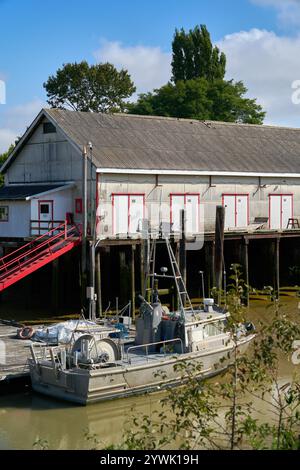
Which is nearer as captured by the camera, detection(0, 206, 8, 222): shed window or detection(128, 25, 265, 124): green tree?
detection(0, 206, 8, 222): shed window

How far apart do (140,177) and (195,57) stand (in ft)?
151

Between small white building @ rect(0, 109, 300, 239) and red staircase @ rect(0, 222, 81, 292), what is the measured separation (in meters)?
0.57

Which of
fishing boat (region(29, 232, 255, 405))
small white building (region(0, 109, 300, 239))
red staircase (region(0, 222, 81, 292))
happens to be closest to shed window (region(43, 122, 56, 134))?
small white building (region(0, 109, 300, 239))

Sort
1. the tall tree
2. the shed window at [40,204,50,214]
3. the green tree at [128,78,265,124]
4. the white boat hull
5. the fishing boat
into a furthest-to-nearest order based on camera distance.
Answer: the tall tree
the green tree at [128,78,265,124]
the shed window at [40,204,50,214]
the fishing boat
the white boat hull

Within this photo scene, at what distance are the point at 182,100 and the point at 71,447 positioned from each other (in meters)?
49.5

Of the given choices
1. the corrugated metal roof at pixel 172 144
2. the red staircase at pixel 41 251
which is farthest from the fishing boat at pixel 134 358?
the corrugated metal roof at pixel 172 144

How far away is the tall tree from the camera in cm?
7394

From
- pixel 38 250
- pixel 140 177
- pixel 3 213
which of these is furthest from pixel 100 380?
pixel 3 213

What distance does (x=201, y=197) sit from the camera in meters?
33.8

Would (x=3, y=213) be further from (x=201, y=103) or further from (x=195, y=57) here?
(x=195, y=57)

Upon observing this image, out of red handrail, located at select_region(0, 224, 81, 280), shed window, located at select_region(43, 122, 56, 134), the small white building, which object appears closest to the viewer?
red handrail, located at select_region(0, 224, 81, 280)

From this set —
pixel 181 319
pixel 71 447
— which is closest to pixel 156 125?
pixel 181 319

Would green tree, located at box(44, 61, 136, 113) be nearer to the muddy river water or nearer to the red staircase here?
the red staircase

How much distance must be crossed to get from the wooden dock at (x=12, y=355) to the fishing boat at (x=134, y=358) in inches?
15.3
